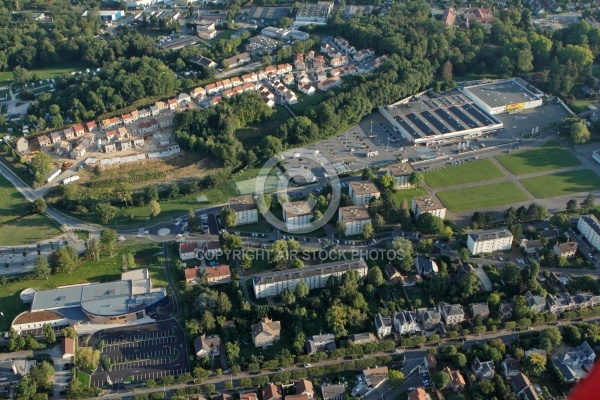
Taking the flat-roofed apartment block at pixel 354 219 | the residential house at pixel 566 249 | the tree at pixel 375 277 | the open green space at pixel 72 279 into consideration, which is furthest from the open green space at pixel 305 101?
the residential house at pixel 566 249

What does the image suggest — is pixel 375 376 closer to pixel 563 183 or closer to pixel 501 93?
pixel 563 183

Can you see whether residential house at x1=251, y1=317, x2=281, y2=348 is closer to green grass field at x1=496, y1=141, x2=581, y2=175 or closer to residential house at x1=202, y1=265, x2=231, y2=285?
residential house at x1=202, y1=265, x2=231, y2=285

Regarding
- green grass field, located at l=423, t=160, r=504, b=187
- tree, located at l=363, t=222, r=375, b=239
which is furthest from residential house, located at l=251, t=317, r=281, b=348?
green grass field, located at l=423, t=160, r=504, b=187

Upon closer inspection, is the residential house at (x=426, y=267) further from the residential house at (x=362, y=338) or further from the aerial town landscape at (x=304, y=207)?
the residential house at (x=362, y=338)

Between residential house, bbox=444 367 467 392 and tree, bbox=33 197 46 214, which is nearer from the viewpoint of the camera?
residential house, bbox=444 367 467 392

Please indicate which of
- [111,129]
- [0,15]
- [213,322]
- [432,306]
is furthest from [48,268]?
[0,15]

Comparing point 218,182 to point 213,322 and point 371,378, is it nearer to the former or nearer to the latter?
point 213,322
